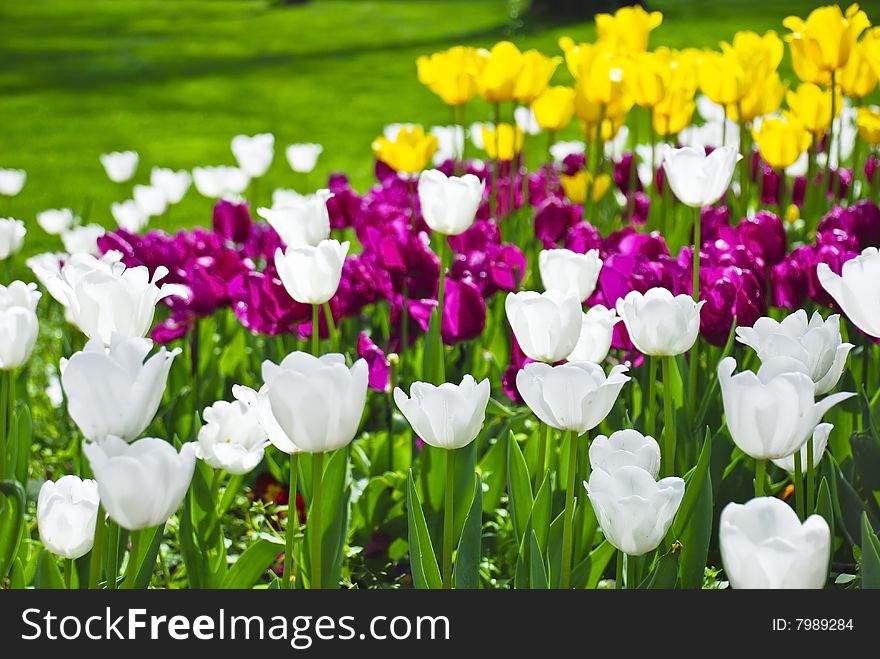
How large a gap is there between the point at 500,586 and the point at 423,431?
78cm

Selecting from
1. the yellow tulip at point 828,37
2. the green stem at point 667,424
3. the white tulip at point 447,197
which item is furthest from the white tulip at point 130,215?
→ the green stem at point 667,424

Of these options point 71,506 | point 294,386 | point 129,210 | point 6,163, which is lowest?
point 71,506

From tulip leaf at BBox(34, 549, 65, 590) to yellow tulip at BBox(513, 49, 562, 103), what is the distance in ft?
7.26

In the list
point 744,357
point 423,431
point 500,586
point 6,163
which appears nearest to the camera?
point 423,431

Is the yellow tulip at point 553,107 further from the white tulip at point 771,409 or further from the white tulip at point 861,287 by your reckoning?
the white tulip at point 771,409

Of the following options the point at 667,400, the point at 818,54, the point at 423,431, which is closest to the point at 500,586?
the point at 667,400

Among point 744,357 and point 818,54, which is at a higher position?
point 818,54

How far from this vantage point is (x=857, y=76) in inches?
132

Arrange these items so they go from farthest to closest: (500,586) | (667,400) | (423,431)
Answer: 1. (500,586)
2. (667,400)
3. (423,431)

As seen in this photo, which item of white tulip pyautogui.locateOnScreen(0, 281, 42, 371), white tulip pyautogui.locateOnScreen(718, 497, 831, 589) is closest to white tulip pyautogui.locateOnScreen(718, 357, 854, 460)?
white tulip pyautogui.locateOnScreen(718, 497, 831, 589)

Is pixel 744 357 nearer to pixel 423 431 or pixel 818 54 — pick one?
pixel 818 54

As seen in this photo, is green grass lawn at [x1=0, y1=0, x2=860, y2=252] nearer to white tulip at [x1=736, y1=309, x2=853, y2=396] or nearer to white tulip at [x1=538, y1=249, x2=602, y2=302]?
white tulip at [x1=538, y1=249, x2=602, y2=302]

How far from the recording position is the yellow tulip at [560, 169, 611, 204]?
3.73 metres
